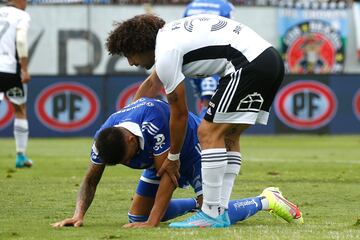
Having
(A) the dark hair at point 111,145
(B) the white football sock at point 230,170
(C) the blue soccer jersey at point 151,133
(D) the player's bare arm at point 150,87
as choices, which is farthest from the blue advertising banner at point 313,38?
(A) the dark hair at point 111,145

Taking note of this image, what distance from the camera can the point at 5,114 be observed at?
2239 cm

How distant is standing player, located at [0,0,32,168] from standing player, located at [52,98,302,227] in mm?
6516

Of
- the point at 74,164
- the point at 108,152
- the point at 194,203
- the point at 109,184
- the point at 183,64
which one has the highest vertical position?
the point at 183,64

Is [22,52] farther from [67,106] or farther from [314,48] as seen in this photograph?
[314,48]

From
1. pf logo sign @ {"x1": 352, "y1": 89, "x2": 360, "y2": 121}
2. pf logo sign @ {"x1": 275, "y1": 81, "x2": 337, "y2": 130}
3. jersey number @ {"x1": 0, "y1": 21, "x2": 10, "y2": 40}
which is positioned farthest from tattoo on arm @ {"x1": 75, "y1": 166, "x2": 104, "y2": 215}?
pf logo sign @ {"x1": 352, "y1": 89, "x2": 360, "y2": 121}

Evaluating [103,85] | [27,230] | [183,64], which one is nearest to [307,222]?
[183,64]

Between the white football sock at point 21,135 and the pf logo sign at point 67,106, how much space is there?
774cm

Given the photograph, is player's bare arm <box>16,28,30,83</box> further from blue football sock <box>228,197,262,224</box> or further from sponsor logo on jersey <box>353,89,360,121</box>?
sponsor logo on jersey <box>353,89,360,121</box>

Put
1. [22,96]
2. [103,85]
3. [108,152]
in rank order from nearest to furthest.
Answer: [108,152]
[22,96]
[103,85]

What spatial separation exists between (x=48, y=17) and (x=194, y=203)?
2058 cm

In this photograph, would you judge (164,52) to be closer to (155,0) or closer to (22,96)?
(22,96)

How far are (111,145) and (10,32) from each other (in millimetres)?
7854

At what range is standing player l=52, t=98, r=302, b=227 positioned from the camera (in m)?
7.27

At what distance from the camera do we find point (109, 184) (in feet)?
38.6
